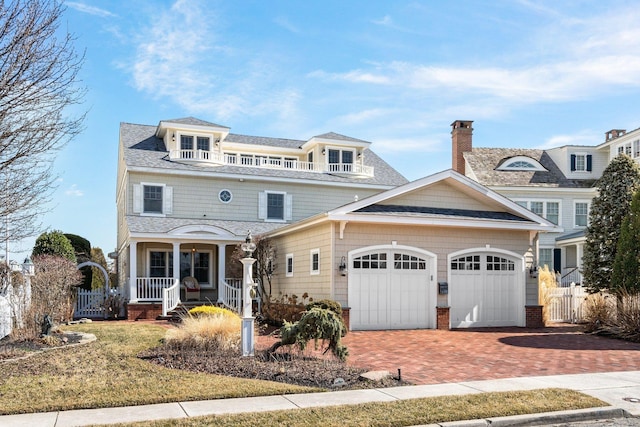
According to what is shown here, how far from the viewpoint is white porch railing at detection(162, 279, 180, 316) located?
2173 cm

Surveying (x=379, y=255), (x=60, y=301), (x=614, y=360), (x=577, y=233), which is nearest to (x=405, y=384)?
(x=614, y=360)

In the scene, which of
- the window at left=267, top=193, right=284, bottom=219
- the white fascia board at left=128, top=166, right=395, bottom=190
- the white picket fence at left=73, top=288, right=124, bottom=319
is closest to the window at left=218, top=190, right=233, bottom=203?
the white fascia board at left=128, top=166, right=395, bottom=190

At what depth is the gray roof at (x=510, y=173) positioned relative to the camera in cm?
3259

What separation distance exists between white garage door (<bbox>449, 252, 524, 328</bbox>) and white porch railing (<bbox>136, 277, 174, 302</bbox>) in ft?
36.3

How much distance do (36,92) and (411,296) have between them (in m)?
12.1

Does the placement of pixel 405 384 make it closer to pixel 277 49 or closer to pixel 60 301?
pixel 277 49

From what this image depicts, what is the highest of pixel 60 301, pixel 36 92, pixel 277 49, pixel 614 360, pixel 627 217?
pixel 277 49

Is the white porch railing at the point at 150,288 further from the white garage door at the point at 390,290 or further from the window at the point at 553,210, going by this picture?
the window at the point at 553,210

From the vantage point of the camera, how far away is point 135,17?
12.1 metres

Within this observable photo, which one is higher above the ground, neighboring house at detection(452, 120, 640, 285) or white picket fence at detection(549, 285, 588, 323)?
neighboring house at detection(452, 120, 640, 285)

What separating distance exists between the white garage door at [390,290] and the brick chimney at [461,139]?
676 inches

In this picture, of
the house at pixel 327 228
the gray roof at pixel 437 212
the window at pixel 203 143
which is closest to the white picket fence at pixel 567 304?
the house at pixel 327 228

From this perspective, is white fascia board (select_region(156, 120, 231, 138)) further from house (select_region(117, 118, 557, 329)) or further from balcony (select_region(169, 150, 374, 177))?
balcony (select_region(169, 150, 374, 177))

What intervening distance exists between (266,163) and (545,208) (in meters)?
15.6
